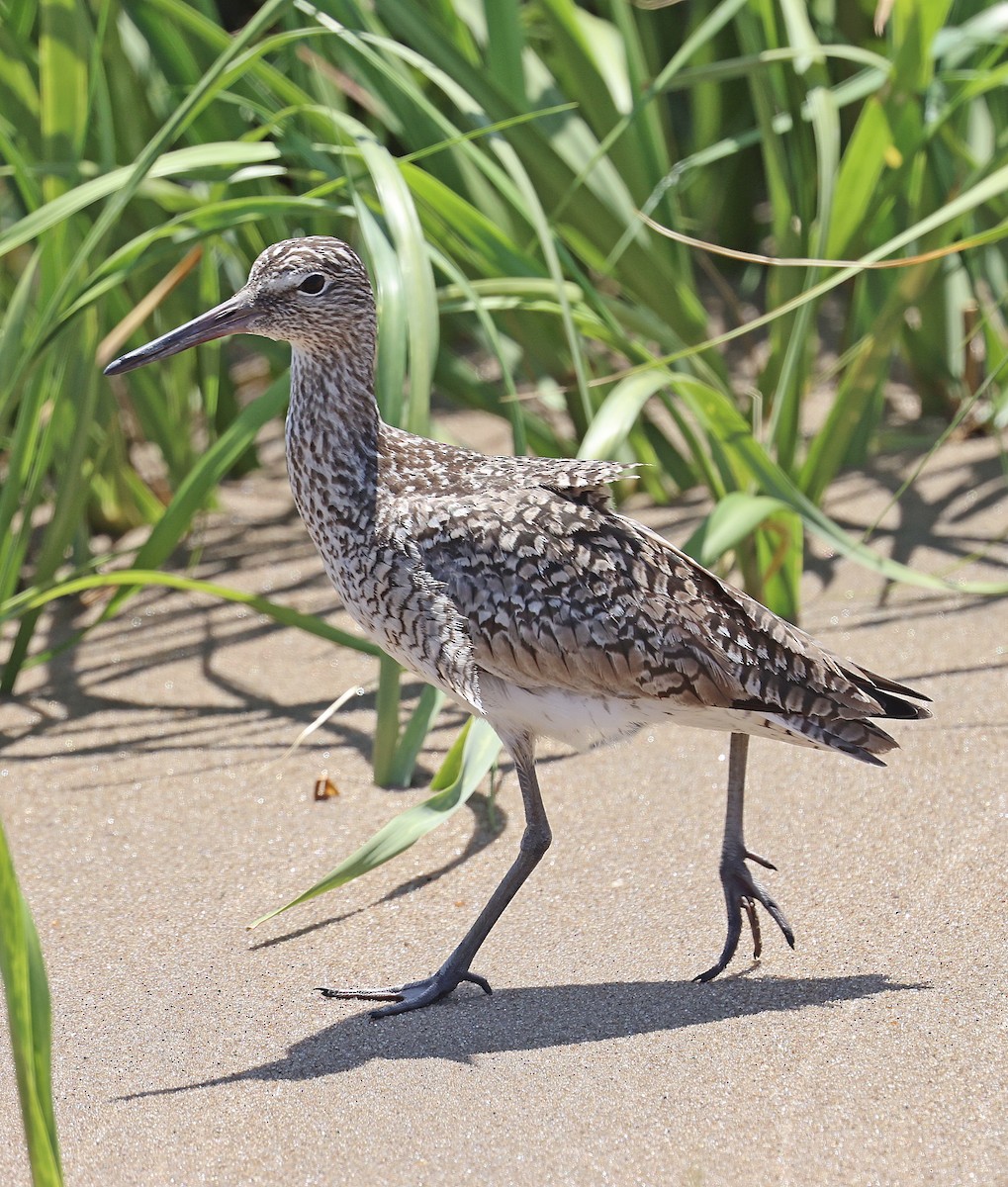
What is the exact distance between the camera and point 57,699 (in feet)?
15.2

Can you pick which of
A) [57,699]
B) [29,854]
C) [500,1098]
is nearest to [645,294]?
[57,699]

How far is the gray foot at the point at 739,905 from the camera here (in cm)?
A: 321

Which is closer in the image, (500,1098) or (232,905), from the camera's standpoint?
(500,1098)

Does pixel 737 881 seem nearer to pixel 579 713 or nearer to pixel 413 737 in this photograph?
pixel 579 713

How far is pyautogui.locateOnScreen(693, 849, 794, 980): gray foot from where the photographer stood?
321 cm

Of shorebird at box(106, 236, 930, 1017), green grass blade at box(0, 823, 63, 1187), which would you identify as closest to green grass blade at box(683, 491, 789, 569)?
shorebird at box(106, 236, 930, 1017)

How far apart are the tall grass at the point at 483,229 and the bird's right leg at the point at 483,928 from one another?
20 centimetres

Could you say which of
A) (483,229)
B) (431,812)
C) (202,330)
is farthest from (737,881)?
(483,229)

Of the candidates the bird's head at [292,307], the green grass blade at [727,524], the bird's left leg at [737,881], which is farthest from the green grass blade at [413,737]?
the bird's head at [292,307]

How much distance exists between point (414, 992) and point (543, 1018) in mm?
295

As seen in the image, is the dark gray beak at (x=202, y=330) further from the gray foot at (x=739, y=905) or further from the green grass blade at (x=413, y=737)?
the gray foot at (x=739, y=905)

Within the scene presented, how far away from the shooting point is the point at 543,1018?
10.1 feet

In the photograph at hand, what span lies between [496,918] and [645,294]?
2.42 meters

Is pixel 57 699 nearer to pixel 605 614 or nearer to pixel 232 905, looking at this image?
pixel 232 905
